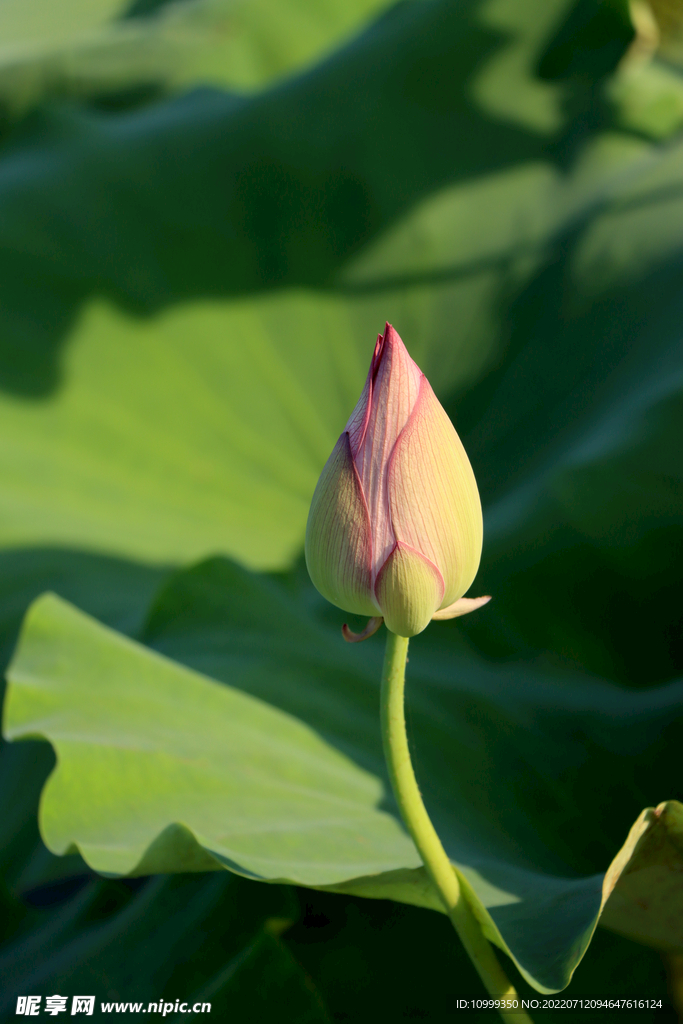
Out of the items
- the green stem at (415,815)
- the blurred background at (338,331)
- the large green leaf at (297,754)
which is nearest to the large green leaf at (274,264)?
the blurred background at (338,331)

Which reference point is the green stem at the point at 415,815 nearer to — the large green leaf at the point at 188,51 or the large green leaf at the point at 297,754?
the large green leaf at the point at 297,754

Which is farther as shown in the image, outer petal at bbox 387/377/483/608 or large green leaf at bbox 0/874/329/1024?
large green leaf at bbox 0/874/329/1024

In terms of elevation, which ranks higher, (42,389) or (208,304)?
(208,304)

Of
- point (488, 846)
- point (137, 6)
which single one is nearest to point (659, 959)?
point (488, 846)

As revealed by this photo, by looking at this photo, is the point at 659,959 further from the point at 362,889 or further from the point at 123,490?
the point at 123,490

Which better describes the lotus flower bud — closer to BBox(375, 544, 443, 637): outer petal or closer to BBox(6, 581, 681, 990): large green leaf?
BBox(375, 544, 443, 637): outer petal

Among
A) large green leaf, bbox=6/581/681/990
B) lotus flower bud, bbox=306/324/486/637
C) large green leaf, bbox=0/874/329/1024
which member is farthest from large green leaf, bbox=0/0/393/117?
lotus flower bud, bbox=306/324/486/637
